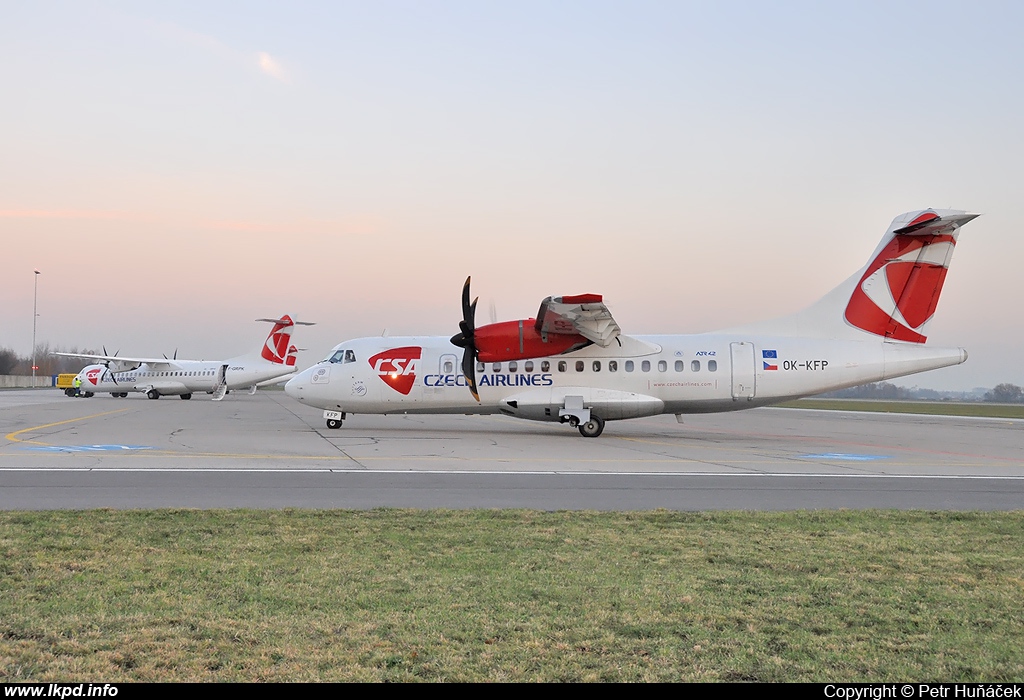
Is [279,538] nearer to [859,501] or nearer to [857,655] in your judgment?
[857,655]

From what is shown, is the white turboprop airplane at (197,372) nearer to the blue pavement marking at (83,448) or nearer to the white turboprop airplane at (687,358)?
the white turboprop airplane at (687,358)

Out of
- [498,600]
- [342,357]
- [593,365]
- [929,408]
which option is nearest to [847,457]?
[593,365]

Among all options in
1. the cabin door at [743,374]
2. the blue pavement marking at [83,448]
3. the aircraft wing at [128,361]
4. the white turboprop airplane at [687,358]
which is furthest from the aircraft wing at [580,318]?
the aircraft wing at [128,361]

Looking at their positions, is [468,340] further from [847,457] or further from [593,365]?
[847,457]

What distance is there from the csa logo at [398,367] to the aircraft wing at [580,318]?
4.57m

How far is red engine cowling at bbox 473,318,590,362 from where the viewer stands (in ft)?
79.6

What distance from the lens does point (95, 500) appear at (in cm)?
1054

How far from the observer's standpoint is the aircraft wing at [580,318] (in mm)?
21688

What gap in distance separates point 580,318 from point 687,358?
4.08 meters

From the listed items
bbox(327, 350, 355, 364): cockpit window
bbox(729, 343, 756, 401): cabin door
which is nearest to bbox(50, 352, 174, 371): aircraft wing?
bbox(327, 350, 355, 364): cockpit window

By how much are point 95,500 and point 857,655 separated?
962 cm

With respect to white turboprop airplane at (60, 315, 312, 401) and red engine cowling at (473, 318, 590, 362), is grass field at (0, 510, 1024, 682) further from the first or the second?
white turboprop airplane at (60, 315, 312, 401)

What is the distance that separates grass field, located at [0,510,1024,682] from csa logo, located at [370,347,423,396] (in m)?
16.3

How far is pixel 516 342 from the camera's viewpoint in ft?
79.9
